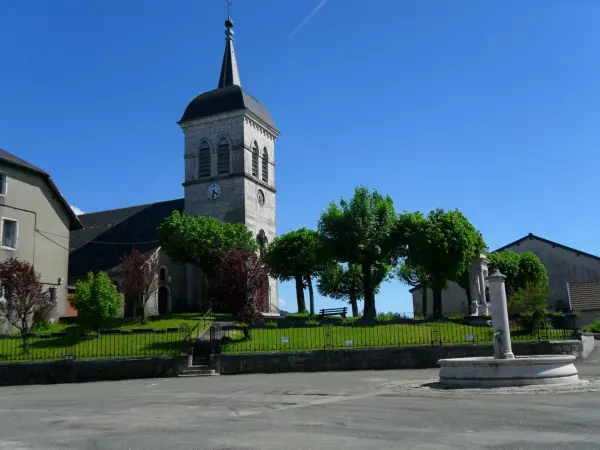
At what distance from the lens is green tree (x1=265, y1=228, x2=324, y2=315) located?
5162cm

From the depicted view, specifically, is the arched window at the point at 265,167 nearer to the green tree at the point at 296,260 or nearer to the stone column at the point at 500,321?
the green tree at the point at 296,260

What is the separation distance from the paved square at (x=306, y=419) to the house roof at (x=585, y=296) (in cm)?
3296

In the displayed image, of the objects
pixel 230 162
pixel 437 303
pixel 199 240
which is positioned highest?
pixel 230 162

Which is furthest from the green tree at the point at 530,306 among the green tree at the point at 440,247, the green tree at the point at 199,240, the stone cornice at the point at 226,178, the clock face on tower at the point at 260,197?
A: the clock face on tower at the point at 260,197

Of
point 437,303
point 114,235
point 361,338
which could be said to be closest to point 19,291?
point 361,338

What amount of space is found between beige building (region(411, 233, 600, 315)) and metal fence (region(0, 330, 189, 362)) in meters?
39.1

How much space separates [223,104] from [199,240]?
18.0 meters

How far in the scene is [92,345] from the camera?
23875 millimetres

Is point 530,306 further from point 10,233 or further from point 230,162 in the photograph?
point 230,162

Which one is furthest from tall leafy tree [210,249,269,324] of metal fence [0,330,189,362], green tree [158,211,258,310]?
green tree [158,211,258,310]

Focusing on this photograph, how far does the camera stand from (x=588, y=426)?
7.74 m

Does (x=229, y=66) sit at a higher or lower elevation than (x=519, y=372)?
higher

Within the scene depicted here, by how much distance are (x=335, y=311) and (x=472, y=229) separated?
38.6ft

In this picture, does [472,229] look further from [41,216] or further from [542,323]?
[41,216]
